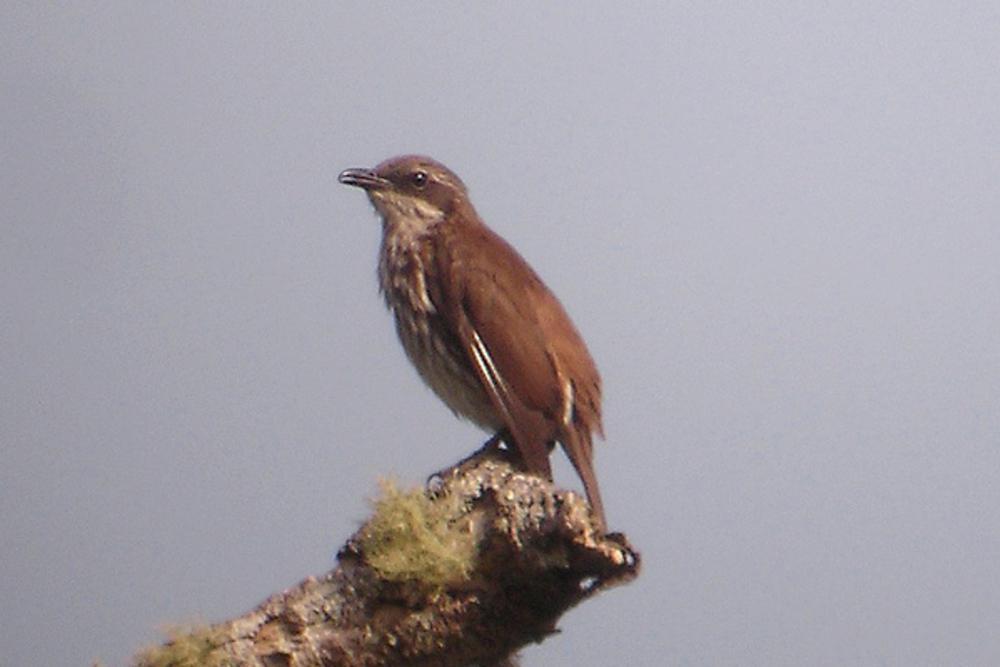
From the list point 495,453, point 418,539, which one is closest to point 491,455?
point 495,453

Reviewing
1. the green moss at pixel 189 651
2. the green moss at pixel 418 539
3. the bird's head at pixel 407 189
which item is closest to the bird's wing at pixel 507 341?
the bird's head at pixel 407 189

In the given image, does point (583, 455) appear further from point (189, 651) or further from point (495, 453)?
point (189, 651)

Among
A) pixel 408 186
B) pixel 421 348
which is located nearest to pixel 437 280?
pixel 421 348

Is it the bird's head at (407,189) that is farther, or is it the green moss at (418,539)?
the bird's head at (407,189)

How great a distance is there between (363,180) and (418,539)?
2.54 meters

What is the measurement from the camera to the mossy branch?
3586 millimetres

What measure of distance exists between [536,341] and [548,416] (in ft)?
0.97

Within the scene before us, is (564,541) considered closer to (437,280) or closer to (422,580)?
(422,580)

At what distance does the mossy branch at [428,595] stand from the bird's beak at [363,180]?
7.74 feet

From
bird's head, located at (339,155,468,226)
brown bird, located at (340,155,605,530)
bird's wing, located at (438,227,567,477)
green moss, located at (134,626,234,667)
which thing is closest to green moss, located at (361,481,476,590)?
green moss, located at (134,626,234,667)

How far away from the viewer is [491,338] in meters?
5.04

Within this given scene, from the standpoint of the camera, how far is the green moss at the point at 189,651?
3672 mm

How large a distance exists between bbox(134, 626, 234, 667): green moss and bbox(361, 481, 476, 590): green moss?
0.48 meters

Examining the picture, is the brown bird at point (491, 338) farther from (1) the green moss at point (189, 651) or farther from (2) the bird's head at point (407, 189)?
(1) the green moss at point (189, 651)
